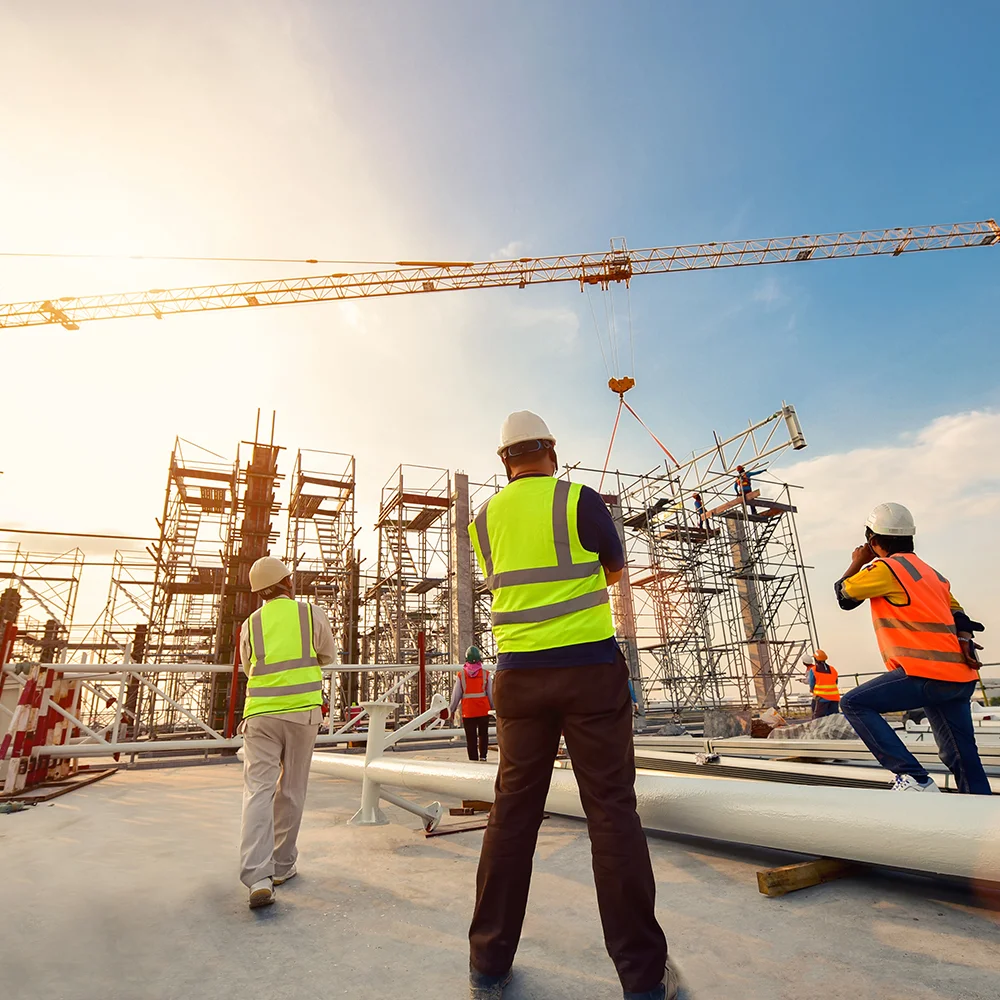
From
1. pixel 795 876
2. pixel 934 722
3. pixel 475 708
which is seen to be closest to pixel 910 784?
pixel 934 722

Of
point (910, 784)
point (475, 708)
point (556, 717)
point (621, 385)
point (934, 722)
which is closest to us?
point (556, 717)

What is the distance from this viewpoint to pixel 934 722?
10.2 feet

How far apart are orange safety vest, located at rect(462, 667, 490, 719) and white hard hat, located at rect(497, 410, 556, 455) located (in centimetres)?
582

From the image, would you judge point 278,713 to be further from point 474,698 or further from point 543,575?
point 474,698

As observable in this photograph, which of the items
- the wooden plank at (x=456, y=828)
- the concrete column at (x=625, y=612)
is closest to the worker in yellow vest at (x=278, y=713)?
the wooden plank at (x=456, y=828)

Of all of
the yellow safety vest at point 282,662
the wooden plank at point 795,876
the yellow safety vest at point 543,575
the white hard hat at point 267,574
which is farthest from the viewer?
the white hard hat at point 267,574

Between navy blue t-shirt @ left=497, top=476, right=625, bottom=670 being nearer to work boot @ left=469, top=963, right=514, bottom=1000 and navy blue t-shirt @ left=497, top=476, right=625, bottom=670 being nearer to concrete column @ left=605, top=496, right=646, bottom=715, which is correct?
work boot @ left=469, top=963, right=514, bottom=1000

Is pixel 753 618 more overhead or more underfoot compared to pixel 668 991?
more overhead

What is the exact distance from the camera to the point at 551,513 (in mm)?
2074

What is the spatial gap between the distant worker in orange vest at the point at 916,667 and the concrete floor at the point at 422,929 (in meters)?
0.67

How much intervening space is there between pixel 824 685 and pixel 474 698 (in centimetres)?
644

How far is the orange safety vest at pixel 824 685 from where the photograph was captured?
10188 mm

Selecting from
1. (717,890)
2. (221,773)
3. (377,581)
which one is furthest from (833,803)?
(377,581)

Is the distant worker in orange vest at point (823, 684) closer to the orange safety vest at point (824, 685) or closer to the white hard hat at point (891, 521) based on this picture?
the orange safety vest at point (824, 685)
